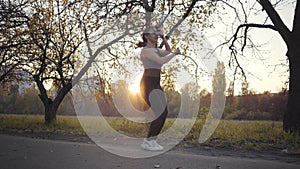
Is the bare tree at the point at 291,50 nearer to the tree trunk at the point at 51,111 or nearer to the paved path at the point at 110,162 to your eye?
the paved path at the point at 110,162

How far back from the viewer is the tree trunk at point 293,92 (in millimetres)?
8961

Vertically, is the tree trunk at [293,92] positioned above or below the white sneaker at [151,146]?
above

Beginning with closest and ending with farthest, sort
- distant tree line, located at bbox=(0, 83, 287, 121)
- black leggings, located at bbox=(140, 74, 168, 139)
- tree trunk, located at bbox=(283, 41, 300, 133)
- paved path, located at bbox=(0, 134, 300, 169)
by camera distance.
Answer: paved path, located at bbox=(0, 134, 300, 169), black leggings, located at bbox=(140, 74, 168, 139), tree trunk, located at bbox=(283, 41, 300, 133), distant tree line, located at bbox=(0, 83, 287, 121)

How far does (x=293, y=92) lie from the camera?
923 cm

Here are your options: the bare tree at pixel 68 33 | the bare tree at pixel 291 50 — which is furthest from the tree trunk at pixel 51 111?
the bare tree at pixel 291 50

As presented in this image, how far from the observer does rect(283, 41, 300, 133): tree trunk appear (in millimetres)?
8961

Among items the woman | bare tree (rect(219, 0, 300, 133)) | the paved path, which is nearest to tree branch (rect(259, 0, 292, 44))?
bare tree (rect(219, 0, 300, 133))

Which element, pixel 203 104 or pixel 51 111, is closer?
pixel 203 104

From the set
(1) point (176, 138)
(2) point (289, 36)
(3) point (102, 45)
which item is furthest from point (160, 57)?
(3) point (102, 45)

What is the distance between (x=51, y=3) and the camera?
48.9 feet

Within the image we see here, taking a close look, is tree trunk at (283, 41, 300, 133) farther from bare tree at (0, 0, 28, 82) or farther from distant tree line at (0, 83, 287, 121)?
bare tree at (0, 0, 28, 82)

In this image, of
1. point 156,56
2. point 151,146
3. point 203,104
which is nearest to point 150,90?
point 156,56

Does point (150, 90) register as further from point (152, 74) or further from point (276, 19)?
point (276, 19)

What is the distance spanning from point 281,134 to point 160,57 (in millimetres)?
4063
